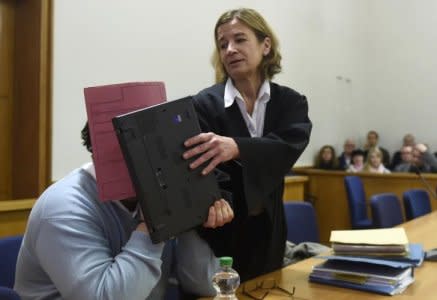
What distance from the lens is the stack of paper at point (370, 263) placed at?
1.45 metres

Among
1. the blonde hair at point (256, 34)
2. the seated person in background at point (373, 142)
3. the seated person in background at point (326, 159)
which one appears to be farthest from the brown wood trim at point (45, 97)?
the seated person in background at point (373, 142)

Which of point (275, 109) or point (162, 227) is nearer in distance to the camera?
point (162, 227)

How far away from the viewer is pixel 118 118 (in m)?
1.01

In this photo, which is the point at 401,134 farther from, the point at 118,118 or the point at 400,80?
the point at 118,118

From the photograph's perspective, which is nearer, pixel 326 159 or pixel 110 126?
pixel 110 126

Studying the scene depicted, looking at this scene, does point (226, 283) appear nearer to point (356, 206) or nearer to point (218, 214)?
point (218, 214)

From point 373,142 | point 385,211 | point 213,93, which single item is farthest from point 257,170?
point 373,142

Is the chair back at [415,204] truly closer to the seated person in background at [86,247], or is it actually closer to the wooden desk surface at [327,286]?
the wooden desk surface at [327,286]

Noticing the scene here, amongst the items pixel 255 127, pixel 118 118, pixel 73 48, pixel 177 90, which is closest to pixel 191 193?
pixel 118 118

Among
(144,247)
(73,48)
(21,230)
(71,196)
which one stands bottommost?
(21,230)

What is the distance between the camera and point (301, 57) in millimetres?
6207

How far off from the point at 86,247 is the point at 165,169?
0.25 metres

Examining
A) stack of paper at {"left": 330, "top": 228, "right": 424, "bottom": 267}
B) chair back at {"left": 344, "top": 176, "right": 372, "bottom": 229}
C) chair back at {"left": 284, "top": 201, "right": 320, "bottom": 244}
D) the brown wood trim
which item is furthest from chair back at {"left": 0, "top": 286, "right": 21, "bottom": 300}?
chair back at {"left": 344, "top": 176, "right": 372, "bottom": 229}

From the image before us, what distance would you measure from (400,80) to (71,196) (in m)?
7.64
